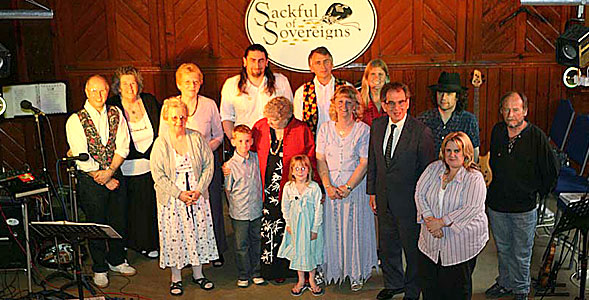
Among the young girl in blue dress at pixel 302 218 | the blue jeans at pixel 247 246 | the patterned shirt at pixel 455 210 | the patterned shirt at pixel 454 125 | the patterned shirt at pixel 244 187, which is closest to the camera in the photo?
the patterned shirt at pixel 455 210

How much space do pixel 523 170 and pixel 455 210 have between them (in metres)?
0.77

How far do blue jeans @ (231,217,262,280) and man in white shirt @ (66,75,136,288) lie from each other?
Result: 1.08m

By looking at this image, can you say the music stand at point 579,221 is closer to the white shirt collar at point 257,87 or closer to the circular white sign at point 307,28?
the white shirt collar at point 257,87

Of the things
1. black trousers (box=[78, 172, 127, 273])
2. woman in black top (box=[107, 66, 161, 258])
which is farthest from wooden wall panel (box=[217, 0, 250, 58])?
black trousers (box=[78, 172, 127, 273])

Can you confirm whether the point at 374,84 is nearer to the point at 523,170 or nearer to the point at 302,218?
the point at 302,218

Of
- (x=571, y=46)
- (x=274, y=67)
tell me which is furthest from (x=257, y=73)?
(x=571, y=46)

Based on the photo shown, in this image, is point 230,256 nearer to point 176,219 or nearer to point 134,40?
point 176,219

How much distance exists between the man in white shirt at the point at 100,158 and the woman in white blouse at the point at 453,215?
2625 millimetres

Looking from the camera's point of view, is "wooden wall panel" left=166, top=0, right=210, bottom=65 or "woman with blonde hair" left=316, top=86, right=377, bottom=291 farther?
"wooden wall panel" left=166, top=0, right=210, bottom=65

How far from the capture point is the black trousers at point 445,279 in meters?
4.88

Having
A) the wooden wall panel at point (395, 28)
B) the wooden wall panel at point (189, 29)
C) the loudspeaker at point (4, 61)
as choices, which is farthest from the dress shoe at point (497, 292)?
the loudspeaker at point (4, 61)

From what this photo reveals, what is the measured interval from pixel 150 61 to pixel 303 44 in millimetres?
1852

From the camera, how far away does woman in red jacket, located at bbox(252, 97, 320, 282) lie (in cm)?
558

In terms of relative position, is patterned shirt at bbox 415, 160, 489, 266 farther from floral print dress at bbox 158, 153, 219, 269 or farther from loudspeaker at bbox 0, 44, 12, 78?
loudspeaker at bbox 0, 44, 12, 78
